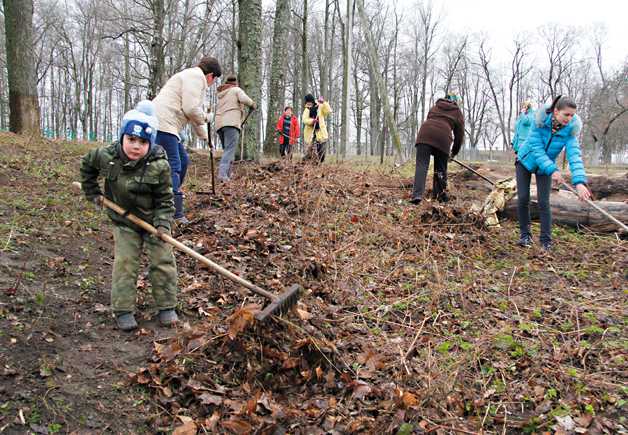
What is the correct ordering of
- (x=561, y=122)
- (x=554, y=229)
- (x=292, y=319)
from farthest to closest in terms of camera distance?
(x=554, y=229)
(x=561, y=122)
(x=292, y=319)

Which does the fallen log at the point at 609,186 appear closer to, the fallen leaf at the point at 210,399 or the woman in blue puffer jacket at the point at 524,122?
the woman in blue puffer jacket at the point at 524,122

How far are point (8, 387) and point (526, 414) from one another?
3.15 m

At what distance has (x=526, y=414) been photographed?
9.57 ft

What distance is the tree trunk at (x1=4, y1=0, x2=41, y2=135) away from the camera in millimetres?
9539

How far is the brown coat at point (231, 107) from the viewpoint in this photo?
718cm

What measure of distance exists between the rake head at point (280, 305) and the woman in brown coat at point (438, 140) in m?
4.50

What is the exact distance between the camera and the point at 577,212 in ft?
23.3

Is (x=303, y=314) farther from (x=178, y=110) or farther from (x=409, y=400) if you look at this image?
(x=178, y=110)

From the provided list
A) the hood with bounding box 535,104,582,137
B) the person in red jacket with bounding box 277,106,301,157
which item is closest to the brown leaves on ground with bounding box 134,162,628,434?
the hood with bounding box 535,104,582,137

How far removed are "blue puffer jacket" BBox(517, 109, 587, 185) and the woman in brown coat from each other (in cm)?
154

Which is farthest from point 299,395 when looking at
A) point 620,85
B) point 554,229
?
point 620,85

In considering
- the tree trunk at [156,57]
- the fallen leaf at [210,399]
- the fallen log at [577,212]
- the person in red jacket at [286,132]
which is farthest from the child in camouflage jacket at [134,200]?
the tree trunk at [156,57]

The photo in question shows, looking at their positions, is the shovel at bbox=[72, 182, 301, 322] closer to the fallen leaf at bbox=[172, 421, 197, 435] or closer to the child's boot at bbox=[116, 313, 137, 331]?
the child's boot at bbox=[116, 313, 137, 331]

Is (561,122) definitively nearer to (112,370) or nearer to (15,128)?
(112,370)
